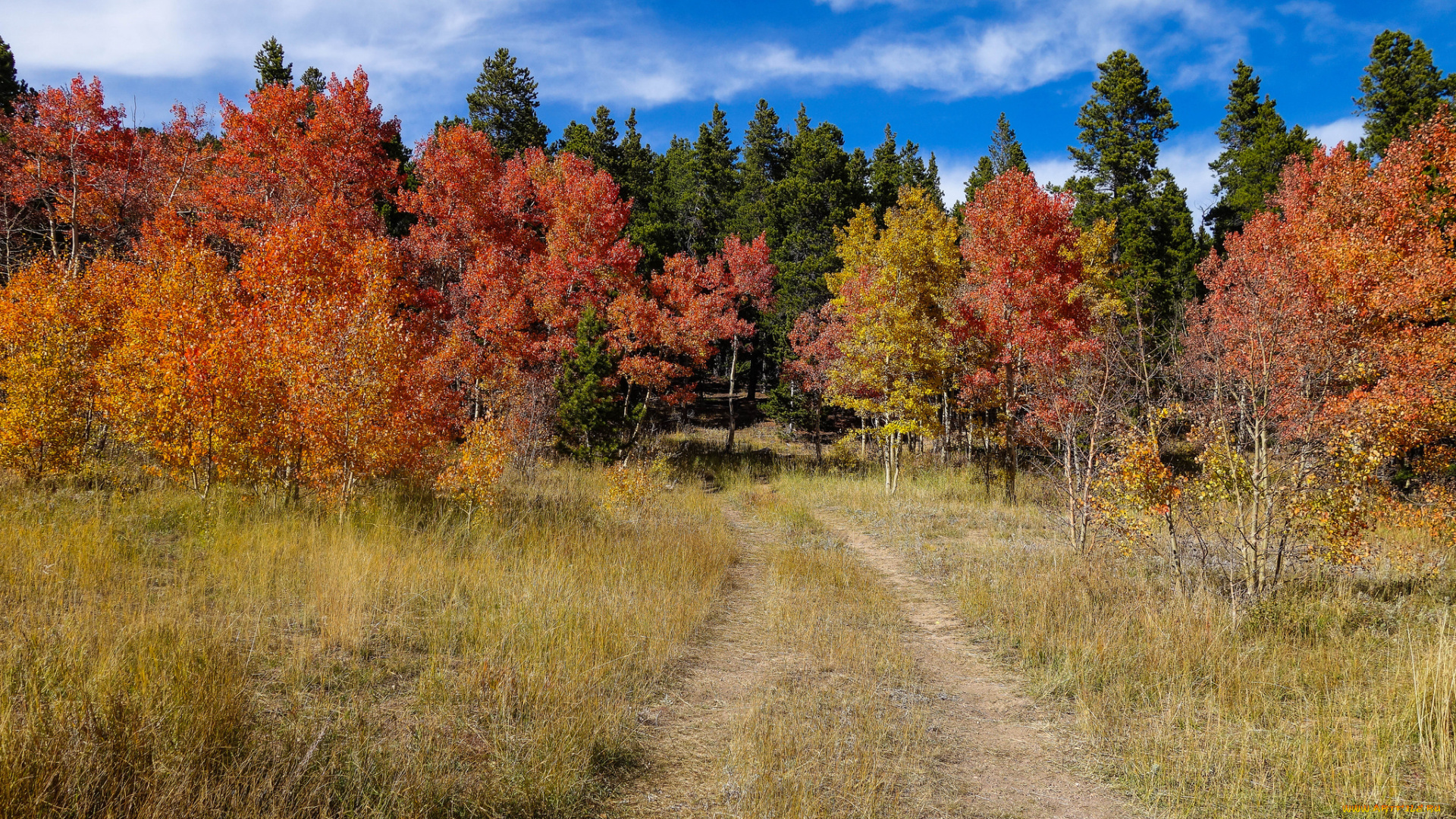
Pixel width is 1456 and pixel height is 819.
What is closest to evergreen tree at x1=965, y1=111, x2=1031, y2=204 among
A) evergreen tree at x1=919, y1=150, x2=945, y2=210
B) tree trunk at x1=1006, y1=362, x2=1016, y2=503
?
evergreen tree at x1=919, y1=150, x2=945, y2=210

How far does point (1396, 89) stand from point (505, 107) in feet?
143

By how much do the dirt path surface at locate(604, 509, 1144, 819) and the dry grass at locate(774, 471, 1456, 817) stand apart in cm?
43

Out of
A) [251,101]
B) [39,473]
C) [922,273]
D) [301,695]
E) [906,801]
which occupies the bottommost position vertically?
[906,801]

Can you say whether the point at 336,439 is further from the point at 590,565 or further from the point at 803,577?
the point at 803,577

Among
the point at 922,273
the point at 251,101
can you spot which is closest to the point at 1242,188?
the point at 922,273

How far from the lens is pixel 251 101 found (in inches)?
901

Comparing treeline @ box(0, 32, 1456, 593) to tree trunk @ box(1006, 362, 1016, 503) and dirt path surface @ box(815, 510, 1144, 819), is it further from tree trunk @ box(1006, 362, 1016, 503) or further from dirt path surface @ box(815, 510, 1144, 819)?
dirt path surface @ box(815, 510, 1144, 819)

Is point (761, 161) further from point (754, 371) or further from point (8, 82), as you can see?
point (8, 82)

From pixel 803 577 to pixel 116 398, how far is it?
1111cm

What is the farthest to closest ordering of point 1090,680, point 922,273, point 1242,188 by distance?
point 1242,188, point 922,273, point 1090,680

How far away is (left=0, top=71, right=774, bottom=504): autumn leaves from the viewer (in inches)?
393

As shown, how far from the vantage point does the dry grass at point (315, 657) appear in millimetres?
3422

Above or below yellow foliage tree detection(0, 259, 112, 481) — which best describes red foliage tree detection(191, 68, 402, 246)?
above

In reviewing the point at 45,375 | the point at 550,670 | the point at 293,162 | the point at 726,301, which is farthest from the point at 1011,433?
the point at 293,162
